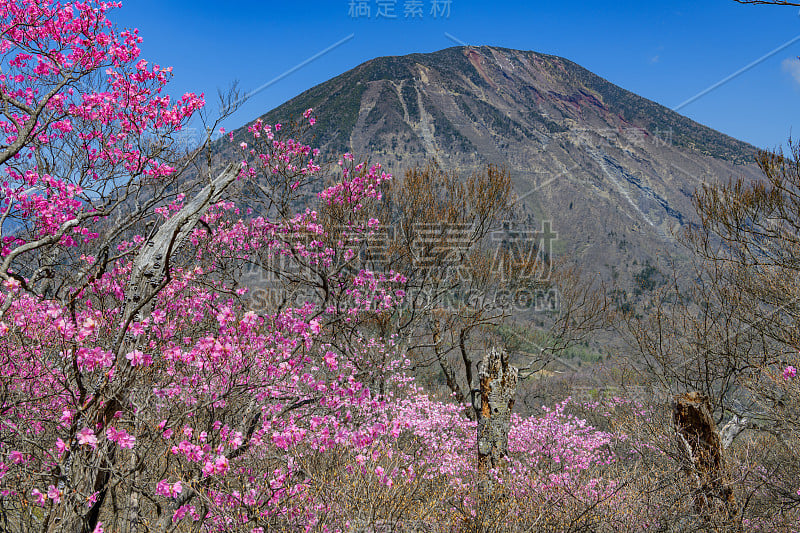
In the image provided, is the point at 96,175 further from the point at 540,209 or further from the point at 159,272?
the point at 540,209

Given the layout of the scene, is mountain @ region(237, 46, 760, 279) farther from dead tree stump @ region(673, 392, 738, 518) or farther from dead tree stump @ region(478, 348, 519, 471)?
dead tree stump @ region(478, 348, 519, 471)

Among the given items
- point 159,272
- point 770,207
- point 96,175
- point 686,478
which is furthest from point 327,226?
point 770,207

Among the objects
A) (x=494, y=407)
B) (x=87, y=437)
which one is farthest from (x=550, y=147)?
(x=87, y=437)

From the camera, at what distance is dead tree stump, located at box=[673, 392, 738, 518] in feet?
18.1

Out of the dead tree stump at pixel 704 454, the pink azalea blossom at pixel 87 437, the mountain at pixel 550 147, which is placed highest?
the mountain at pixel 550 147

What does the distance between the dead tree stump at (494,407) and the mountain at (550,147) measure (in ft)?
402

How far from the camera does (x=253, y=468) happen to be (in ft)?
14.9

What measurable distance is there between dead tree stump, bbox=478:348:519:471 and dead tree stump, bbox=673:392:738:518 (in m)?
2.43

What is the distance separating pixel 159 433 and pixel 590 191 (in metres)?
177

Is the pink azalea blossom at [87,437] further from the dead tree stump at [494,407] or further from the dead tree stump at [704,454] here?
the dead tree stump at [704,454]

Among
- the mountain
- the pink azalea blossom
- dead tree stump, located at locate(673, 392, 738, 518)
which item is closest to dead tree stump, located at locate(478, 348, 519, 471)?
dead tree stump, located at locate(673, 392, 738, 518)

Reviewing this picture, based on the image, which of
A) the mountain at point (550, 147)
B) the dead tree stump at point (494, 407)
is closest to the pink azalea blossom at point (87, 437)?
the dead tree stump at point (494, 407)

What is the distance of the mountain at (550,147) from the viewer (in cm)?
14275

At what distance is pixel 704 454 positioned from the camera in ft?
19.1
